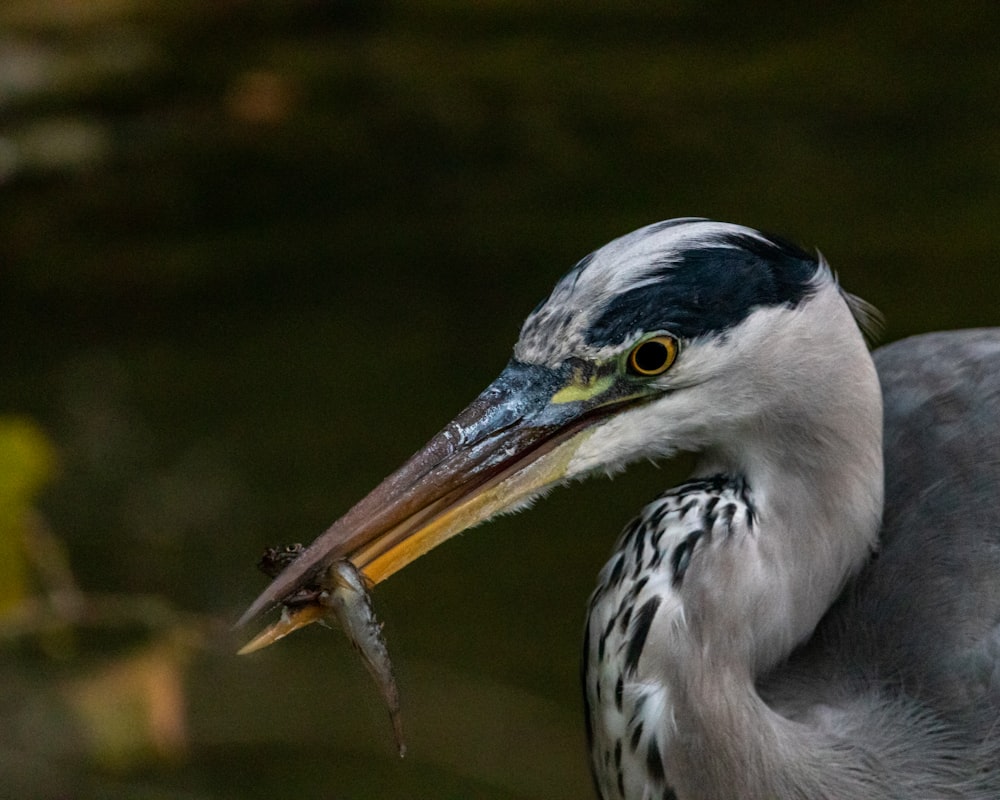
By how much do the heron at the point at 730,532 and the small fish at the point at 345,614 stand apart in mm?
22

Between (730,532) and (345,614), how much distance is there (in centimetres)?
54

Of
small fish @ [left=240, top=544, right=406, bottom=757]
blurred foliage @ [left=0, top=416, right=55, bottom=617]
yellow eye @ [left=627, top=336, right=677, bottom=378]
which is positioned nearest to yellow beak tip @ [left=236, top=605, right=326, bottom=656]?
small fish @ [left=240, top=544, right=406, bottom=757]

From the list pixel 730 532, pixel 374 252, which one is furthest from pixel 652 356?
pixel 374 252

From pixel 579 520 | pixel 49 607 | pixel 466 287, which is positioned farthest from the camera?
pixel 466 287

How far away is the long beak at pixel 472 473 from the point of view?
1.94 meters

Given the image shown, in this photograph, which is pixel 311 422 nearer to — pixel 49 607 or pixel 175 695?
pixel 175 695

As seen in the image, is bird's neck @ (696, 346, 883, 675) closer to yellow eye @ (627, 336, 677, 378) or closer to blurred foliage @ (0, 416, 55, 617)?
yellow eye @ (627, 336, 677, 378)

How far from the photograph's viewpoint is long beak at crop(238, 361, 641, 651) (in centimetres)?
194

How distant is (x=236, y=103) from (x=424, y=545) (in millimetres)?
4288

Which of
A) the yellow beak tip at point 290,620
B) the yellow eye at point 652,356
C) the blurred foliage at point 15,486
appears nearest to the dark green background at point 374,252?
the blurred foliage at point 15,486

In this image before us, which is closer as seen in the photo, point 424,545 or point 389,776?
point 424,545

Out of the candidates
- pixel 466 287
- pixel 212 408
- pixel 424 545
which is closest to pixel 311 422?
pixel 212 408

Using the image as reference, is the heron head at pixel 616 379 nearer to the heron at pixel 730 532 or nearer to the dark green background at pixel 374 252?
the heron at pixel 730 532

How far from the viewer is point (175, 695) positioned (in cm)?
379
